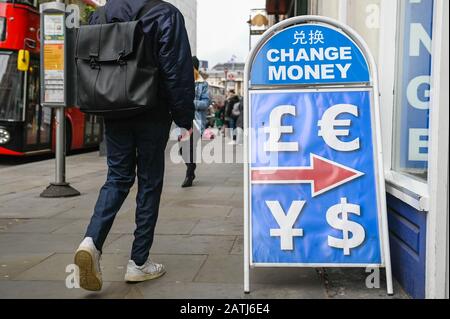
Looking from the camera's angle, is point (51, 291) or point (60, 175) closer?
point (51, 291)

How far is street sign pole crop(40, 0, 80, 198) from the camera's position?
766 cm

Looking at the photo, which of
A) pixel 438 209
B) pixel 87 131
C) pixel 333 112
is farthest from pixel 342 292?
pixel 87 131

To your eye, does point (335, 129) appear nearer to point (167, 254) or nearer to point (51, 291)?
point (167, 254)

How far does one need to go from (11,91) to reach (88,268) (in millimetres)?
9452

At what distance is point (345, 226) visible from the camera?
3.48 metres

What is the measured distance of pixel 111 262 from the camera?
4.25m

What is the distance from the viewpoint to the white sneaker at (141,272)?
12.2ft

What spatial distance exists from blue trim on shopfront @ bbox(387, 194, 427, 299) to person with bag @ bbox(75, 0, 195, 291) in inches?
57.3

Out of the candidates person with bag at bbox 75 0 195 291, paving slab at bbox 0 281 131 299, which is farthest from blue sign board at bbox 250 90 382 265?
paving slab at bbox 0 281 131 299

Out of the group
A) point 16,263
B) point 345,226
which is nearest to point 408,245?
point 345,226

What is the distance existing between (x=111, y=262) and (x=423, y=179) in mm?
2297

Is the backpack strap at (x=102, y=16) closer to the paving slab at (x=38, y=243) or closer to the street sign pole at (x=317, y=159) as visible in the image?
the street sign pole at (x=317, y=159)

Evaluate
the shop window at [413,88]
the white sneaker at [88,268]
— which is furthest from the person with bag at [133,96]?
the shop window at [413,88]

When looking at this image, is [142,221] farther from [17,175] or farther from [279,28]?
[17,175]
